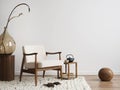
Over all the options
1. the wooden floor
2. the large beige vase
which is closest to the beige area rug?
the wooden floor

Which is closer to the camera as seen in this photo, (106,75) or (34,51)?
(106,75)

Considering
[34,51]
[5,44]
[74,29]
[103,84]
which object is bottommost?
[103,84]

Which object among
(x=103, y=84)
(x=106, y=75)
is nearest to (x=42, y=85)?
(x=103, y=84)

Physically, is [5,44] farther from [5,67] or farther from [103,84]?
[103,84]

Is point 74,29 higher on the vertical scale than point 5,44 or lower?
higher

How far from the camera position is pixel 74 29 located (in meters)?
6.16

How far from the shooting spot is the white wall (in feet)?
20.1

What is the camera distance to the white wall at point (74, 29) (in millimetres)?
6125

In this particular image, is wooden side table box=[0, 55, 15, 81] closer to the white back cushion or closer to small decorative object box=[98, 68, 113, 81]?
the white back cushion

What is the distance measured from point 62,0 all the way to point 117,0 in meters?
1.32

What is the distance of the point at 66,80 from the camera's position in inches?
206

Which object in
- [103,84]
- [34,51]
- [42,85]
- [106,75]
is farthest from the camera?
[34,51]

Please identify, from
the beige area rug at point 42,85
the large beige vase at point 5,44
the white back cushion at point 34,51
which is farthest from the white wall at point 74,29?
the beige area rug at point 42,85

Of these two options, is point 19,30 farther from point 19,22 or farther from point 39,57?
point 39,57
